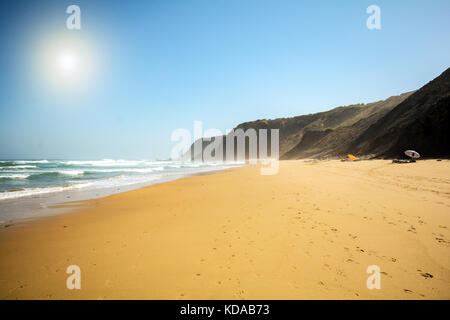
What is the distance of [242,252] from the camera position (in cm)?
361

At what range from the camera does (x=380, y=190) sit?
797cm

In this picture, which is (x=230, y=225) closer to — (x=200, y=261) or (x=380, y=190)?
(x=200, y=261)

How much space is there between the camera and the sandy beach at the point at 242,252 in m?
2.63

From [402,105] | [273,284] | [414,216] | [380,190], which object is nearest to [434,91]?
[402,105]

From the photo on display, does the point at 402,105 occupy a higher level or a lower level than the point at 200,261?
higher

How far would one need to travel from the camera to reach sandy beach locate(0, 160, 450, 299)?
2631 millimetres

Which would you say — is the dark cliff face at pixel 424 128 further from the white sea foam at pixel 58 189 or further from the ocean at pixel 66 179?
the white sea foam at pixel 58 189
